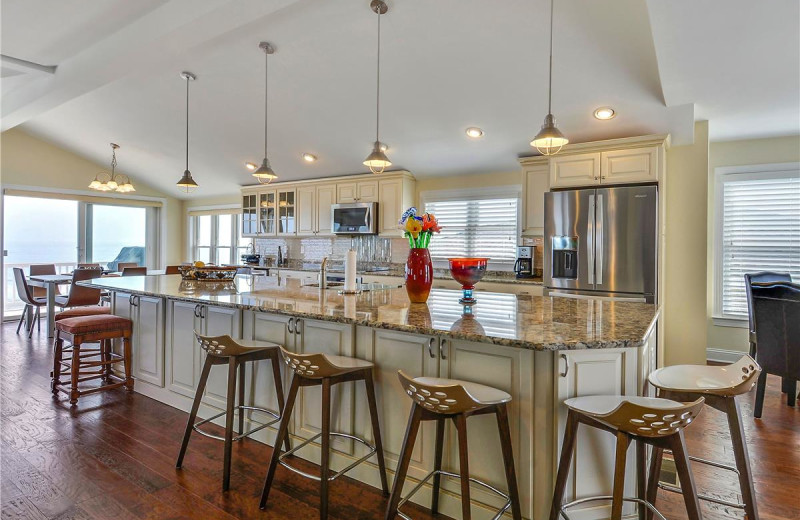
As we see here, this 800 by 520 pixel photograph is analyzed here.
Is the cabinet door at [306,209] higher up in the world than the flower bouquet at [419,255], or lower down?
higher up

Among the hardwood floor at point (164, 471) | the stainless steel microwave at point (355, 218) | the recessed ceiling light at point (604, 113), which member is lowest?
the hardwood floor at point (164, 471)

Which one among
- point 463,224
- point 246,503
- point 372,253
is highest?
point 463,224

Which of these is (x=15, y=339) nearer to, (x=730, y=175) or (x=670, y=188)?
(x=670, y=188)

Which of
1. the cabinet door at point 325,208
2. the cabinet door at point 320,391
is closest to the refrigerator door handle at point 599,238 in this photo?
the cabinet door at point 320,391

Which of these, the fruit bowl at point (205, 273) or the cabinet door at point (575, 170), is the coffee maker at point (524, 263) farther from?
the fruit bowl at point (205, 273)

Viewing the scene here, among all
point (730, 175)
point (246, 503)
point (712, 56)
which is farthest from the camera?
point (730, 175)

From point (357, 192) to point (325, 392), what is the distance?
4096 mm

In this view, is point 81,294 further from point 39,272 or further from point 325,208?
point 325,208

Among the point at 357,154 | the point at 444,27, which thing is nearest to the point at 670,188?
the point at 444,27

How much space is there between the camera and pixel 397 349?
2.01 meters

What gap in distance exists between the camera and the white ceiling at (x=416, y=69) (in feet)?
8.65

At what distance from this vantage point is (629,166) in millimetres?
3736

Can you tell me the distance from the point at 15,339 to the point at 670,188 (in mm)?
7522

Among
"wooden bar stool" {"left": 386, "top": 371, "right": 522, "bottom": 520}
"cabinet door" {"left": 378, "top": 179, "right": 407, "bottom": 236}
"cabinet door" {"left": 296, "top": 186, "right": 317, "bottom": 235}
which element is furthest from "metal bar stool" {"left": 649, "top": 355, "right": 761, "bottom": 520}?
Answer: "cabinet door" {"left": 296, "top": 186, "right": 317, "bottom": 235}
